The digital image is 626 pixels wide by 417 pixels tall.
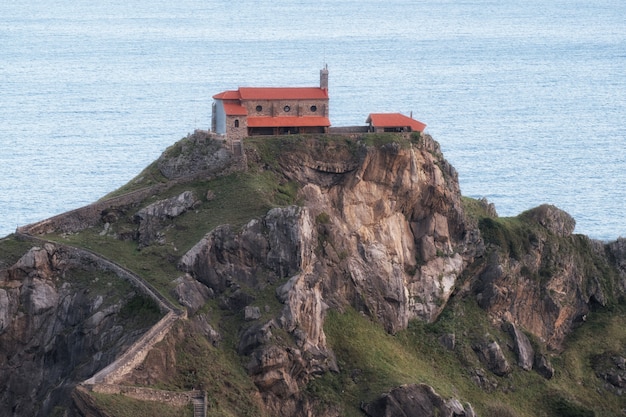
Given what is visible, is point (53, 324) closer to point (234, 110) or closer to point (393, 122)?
point (234, 110)

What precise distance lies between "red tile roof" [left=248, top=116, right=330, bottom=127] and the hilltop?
7.19 feet

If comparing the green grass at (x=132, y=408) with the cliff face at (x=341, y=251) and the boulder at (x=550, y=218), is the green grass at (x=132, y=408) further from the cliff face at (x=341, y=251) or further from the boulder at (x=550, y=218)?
the boulder at (x=550, y=218)

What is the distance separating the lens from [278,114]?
135m

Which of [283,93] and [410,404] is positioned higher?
[283,93]

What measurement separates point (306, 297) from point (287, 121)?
22558 mm

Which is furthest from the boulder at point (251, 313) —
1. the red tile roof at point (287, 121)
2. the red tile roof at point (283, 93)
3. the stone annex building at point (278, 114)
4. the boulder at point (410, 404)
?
the red tile roof at point (283, 93)

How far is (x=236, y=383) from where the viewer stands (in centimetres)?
10888

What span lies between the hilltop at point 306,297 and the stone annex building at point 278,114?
2212 mm

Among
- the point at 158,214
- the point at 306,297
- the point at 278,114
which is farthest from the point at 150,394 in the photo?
the point at 278,114

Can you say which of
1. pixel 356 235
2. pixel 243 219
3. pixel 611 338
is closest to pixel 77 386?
pixel 243 219

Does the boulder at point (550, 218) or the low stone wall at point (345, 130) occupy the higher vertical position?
Result: the low stone wall at point (345, 130)

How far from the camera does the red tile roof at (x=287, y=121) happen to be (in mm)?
133500

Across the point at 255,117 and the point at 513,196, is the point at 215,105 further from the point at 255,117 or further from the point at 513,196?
the point at 513,196

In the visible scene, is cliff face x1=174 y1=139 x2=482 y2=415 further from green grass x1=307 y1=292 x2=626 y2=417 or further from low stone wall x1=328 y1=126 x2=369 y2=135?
low stone wall x1=328 y1=126 x2=369 y2=135
